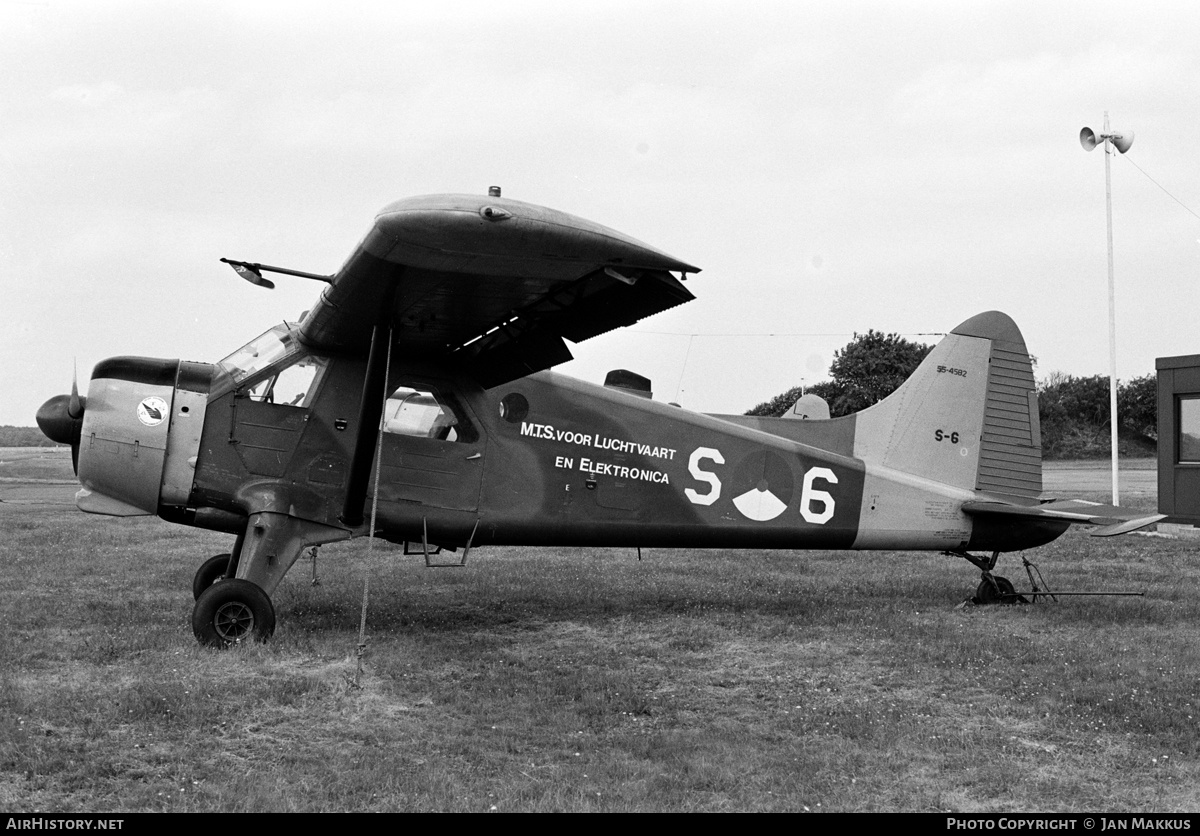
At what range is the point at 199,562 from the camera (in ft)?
41.7

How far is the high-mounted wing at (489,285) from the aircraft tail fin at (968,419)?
159 inches

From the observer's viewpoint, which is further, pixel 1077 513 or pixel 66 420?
pixel 1077 513

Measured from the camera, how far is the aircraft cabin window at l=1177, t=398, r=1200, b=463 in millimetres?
17359

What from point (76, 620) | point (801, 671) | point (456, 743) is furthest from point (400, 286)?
point (76, 620)

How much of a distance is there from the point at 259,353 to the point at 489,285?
2.70m

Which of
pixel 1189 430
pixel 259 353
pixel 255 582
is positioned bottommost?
pixel 255 582

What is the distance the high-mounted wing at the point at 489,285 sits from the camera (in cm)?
545

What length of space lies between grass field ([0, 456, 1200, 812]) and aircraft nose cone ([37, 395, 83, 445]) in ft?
5.23

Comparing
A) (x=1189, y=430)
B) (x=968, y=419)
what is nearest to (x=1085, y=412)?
(x=1189, y=430)

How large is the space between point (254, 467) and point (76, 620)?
222cm

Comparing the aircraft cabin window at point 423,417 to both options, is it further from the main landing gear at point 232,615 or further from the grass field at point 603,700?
the main landing gear at point 232,615

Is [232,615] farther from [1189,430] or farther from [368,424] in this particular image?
[1189,430]

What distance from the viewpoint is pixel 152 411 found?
7926mm
